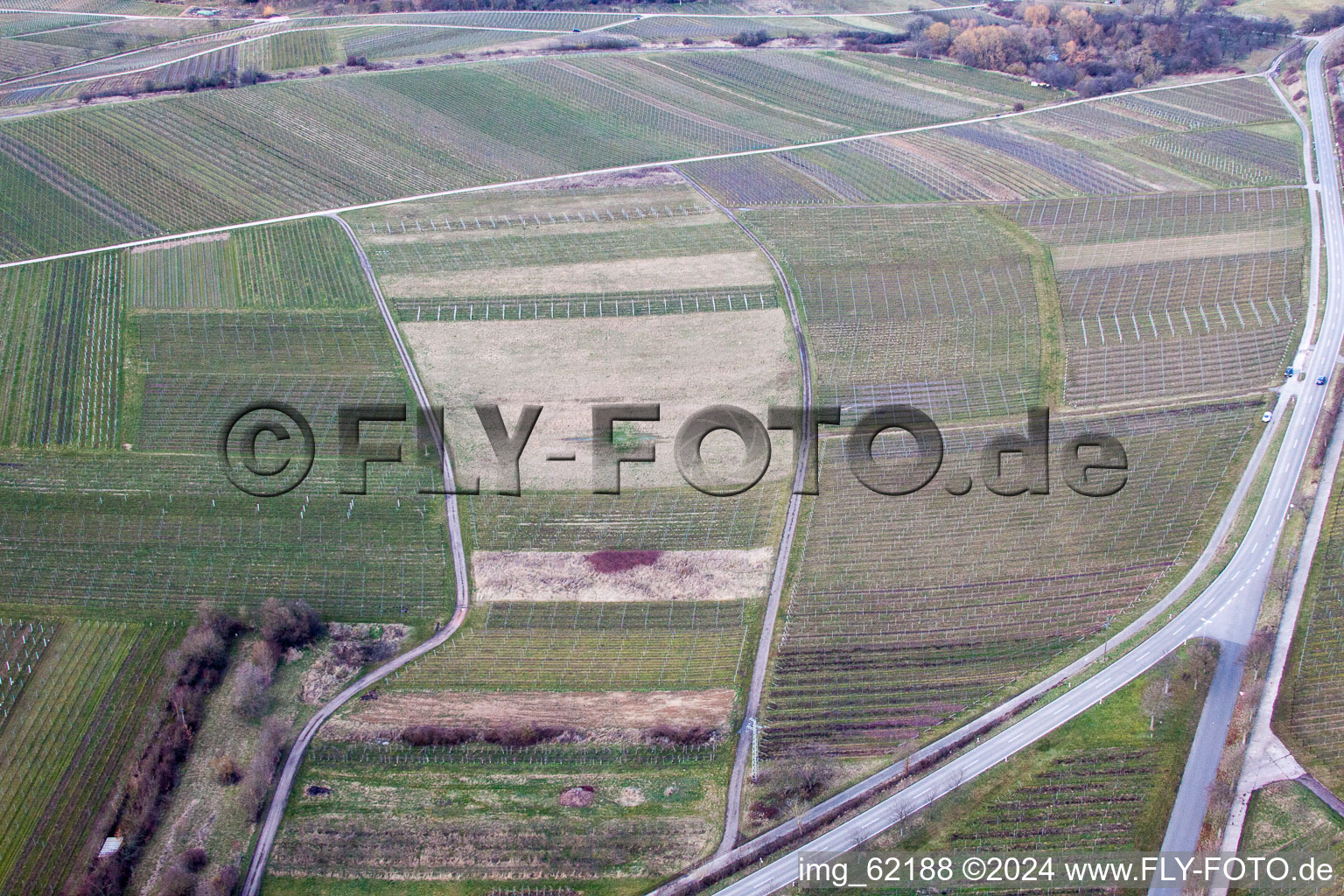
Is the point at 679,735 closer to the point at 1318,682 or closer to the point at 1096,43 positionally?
the point at 1318,682

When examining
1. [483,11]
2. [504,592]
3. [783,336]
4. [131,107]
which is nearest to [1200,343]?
[783,336]

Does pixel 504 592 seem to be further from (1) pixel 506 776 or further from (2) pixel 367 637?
(1) pixel 506 776

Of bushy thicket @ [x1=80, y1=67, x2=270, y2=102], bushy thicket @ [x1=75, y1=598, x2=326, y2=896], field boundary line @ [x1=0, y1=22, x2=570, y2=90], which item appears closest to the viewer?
bushy thicket @ [x1=75, y1=598, x2=326, y2=896]

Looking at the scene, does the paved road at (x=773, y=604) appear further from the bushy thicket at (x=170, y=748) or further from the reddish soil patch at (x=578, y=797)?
the bushy thicket at (x=170, y=748)

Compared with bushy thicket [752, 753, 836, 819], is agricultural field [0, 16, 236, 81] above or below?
above

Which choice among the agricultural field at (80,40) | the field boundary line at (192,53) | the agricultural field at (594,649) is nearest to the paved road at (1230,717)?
the agricultural field at (594,649)

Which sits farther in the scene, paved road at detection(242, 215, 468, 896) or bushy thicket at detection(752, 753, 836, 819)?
bushy thicket at detection(752, 753, 836, 819)

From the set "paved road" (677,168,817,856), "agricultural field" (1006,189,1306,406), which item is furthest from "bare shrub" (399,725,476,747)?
"agricultural field" (1006,189,1306,406)

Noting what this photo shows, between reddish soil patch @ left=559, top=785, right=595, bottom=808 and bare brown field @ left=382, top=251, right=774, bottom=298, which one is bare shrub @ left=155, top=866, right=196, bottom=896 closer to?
reddish soil patch @ left=559, top=785, right=595, bottom=808
